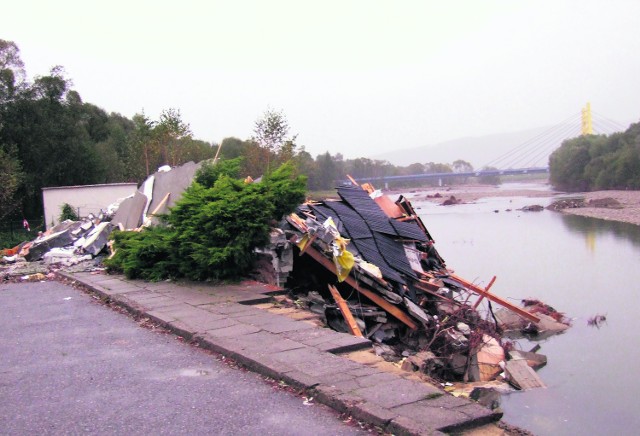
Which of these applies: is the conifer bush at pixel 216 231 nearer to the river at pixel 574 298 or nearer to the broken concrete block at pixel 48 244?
the river at pixel 574 298

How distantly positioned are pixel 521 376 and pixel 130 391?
20.6 feet

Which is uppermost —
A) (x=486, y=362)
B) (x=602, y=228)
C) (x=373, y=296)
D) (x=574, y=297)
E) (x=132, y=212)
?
(x=132, y=212)

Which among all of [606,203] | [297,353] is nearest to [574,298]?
[297,353]

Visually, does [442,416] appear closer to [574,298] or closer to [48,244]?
[48,244]

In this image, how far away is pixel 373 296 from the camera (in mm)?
9305

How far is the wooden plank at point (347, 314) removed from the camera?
842 centimetres

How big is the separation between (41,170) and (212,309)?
3104 cm

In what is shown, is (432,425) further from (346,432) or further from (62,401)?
(62,401)

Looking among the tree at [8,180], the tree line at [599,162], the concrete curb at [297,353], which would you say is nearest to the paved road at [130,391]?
the concrete curb at [297,353]

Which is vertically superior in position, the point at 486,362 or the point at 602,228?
the point at 486,362

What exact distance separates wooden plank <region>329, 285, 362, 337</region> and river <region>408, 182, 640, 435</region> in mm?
2199

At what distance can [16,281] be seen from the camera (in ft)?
39.1

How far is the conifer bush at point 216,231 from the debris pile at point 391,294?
0.46m

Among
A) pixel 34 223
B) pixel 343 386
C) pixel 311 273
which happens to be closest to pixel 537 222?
pixel 34 223
